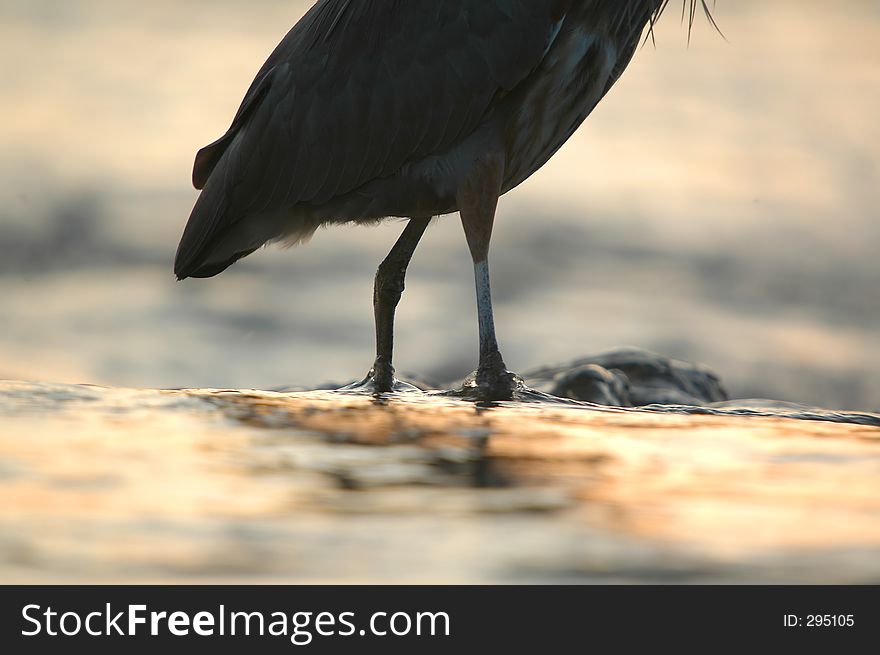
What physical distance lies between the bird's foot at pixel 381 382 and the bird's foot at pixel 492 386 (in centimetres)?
42

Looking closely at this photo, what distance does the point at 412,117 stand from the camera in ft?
17.2

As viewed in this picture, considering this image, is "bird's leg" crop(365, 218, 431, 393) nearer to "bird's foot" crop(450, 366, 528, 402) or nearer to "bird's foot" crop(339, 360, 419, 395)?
"bird's foot" crop(339, 360, 419, 395)

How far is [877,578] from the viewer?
227cm

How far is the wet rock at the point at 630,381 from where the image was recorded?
6145 mm

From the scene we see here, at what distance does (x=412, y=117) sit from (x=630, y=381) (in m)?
2.50

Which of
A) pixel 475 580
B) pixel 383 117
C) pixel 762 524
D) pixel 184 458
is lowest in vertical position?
pixel 475 580

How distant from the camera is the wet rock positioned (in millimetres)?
6145

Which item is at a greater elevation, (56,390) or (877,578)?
(56,390)

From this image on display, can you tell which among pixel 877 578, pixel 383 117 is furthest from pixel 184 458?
pixel 383 117

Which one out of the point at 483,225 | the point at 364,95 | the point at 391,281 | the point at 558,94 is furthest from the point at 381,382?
the point at 558,94

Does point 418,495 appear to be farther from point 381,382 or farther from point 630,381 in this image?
point 630,381

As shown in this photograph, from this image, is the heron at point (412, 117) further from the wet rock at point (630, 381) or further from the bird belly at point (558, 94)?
the wet rock at point (630, 381)

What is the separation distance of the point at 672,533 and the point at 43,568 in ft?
4.20

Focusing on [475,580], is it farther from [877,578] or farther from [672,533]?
[877,578]
